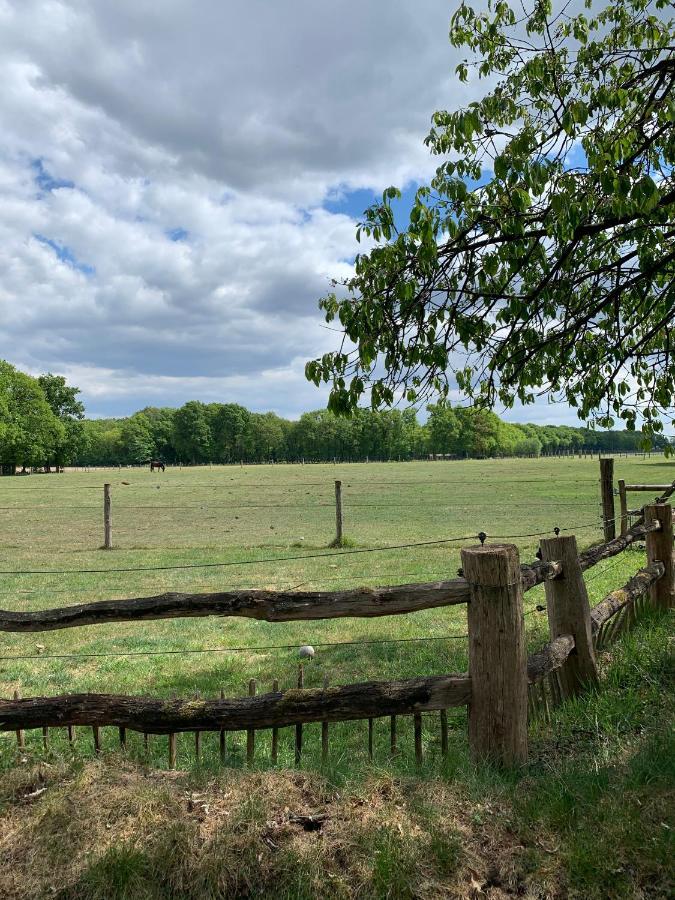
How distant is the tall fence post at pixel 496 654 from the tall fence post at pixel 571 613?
1.22 m

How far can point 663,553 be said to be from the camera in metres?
6.62

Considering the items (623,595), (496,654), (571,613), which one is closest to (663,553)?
(623,595)

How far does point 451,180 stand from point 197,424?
13801 centimetres

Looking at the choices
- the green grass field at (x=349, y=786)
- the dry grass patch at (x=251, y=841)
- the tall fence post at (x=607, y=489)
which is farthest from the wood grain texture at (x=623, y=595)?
the tall fence post at (x=607, y=489)

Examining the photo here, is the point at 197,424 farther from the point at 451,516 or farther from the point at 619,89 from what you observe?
the point at 619,89

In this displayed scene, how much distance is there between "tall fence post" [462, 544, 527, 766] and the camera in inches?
132

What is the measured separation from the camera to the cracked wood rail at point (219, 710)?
324 cm

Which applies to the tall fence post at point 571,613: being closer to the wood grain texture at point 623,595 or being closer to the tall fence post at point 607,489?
the wood grain texture at point 623,595

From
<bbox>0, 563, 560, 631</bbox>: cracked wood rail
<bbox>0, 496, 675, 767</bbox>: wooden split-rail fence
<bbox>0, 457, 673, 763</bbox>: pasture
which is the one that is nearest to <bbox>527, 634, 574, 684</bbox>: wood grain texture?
<bbox>0, 496, 675, 767</bbox>: wooden split-rail fence

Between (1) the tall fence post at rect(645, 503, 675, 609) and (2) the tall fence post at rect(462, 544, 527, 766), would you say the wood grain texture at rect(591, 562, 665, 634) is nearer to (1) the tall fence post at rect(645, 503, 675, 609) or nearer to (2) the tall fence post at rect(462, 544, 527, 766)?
(1) the tall fence post at rect(645, 503, 675, 609)

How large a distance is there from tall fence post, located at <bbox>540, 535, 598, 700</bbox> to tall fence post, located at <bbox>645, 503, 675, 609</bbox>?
257cm

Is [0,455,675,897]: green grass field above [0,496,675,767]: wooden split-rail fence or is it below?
below

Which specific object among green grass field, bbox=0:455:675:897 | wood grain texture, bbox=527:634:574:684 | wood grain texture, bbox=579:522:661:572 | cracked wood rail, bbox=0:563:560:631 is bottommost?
green grass field, bbox=0:455:675:897

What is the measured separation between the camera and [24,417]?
81188 millimetres
